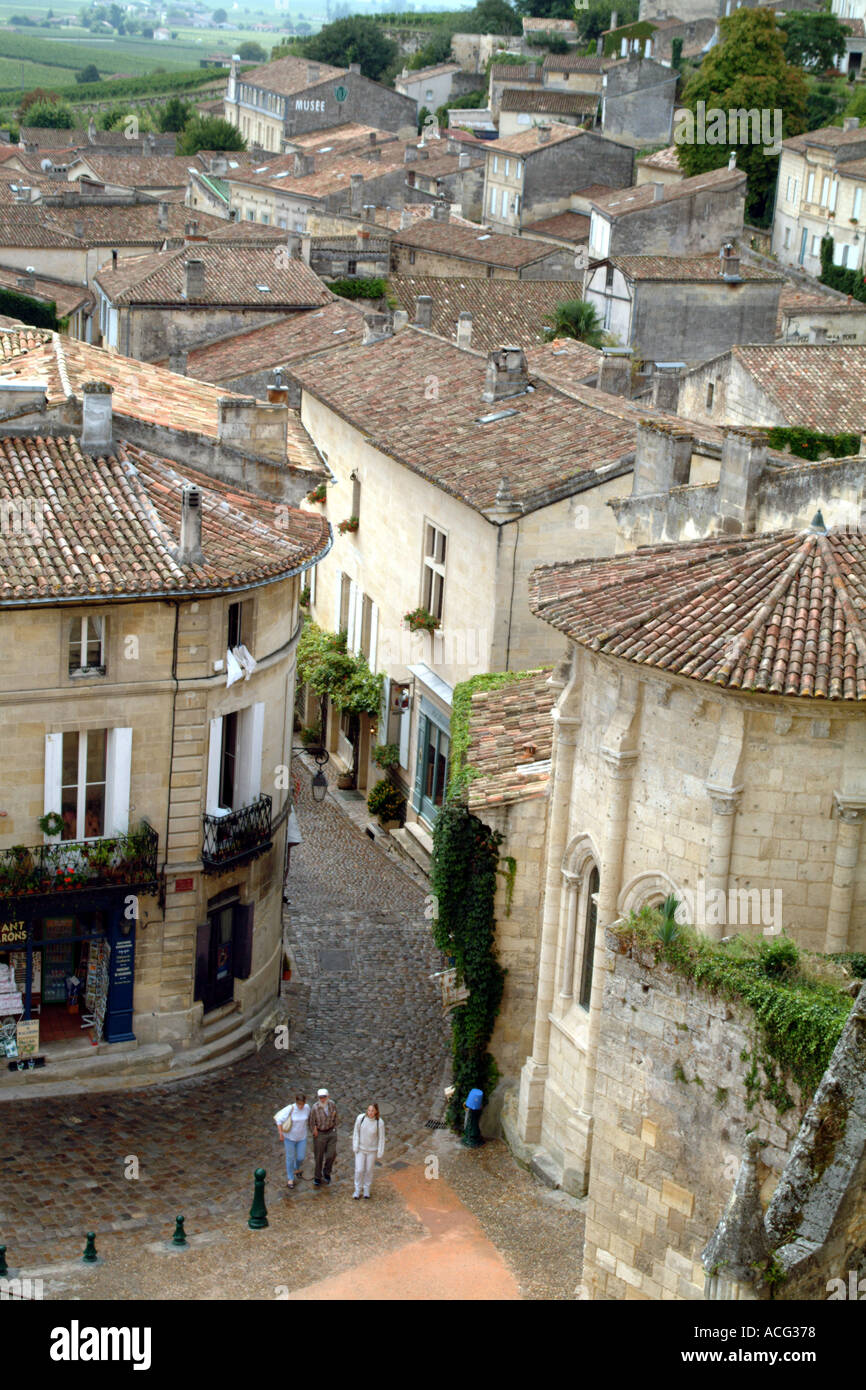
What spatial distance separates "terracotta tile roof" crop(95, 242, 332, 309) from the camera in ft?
211

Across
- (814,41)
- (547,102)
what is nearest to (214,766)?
(814,41)

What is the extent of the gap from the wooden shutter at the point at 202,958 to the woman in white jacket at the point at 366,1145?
514 centimetres

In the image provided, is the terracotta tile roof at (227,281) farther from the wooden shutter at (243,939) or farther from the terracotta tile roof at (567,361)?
the wooden shutter at (243,939)

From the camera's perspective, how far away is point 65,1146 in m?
27.1

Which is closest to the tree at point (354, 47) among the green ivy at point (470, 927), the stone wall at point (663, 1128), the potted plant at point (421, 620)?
the potted plant at point (421, 620)

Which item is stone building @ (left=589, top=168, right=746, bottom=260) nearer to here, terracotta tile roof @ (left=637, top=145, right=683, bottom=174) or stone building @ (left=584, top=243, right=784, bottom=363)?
stone building @ (left=584, top=243, right=784, bottom=363)

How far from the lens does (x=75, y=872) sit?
92.9 feet

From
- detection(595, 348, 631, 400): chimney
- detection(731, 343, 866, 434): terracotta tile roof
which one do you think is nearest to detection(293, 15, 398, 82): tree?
detection(731, 343, 866, 434): terracotta tile roof

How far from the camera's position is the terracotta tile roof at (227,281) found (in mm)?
64312

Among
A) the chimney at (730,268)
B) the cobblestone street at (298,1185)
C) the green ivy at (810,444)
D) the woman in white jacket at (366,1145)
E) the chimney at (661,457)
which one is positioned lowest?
the cobblestone street at (298,1185)

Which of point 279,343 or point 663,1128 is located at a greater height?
point 663,1128

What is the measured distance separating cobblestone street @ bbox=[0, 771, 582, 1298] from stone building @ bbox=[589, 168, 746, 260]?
182ft

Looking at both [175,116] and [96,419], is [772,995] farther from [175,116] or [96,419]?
[175,116]

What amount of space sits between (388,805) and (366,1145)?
54.8ft
